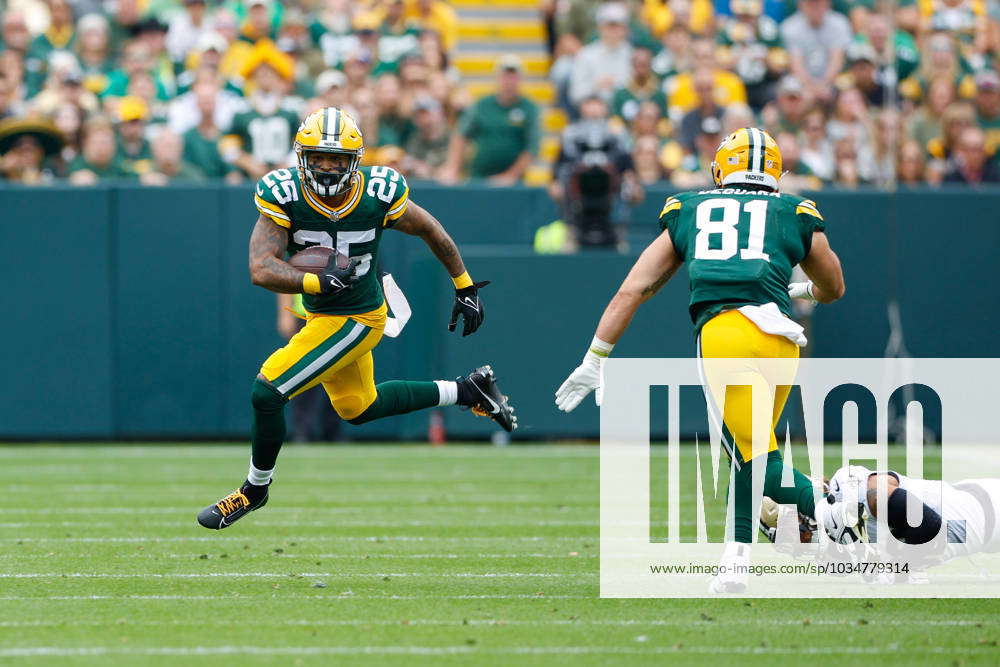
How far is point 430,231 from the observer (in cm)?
736

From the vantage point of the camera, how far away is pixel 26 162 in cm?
1320

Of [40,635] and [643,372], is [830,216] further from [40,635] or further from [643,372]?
[40,635]

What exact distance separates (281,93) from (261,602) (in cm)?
844

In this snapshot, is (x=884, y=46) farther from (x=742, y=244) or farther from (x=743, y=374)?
(x=743, y=374)

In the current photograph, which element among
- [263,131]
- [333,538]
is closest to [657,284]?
[333,538]

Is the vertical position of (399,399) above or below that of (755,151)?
below

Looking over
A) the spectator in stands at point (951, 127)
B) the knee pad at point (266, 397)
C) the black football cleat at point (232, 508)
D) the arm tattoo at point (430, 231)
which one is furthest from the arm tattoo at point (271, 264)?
the spectator in stands at point (951, 127)

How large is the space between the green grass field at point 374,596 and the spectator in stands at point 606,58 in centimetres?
584

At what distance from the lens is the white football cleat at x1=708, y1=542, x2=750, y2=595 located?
20.0ft

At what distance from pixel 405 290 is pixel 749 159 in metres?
7.28

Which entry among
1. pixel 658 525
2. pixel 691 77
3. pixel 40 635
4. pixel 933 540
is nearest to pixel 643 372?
pixel 691 77

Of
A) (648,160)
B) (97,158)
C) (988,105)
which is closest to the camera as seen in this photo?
(97,158)

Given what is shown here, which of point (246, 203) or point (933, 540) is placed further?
point (246, 203)

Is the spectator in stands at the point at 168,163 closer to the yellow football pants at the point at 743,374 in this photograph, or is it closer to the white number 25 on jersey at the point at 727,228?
the white number 25 on jersey at the point at 727,228
